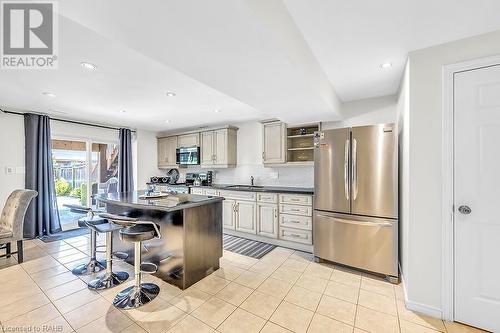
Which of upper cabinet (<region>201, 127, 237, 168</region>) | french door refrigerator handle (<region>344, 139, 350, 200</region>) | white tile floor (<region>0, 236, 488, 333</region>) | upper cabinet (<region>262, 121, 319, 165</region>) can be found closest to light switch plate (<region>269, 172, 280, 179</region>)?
upper cabinet (<region>262, 121, 319, 165</region>)

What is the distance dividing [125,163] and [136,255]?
3868 mm

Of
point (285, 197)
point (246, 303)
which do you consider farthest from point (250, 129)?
point (246, 303)

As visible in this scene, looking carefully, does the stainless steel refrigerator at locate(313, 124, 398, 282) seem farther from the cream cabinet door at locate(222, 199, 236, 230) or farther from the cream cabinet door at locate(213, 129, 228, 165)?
the cream cabinet door at locate(213, 129, 228, 165)

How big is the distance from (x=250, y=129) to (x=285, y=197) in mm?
1906

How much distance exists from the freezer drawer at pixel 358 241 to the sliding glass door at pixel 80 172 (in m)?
4.60

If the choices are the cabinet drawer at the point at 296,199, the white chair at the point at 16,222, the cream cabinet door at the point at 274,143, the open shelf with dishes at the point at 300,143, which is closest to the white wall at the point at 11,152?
the white chair at the point at 16,222

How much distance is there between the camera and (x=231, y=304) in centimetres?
212

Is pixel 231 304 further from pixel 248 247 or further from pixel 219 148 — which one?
pixel 219 148

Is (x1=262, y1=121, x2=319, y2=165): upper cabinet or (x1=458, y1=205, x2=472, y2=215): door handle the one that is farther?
(x1=262, y1=121, x2=319, y2=165): upper cabinet

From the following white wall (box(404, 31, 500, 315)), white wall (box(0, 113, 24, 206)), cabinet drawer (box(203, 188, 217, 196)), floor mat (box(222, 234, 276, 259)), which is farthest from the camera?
cabinet drawer (box(203, 188, 217, 196))

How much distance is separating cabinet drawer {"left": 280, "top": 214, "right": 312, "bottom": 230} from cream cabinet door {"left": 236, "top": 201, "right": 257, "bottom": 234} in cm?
57

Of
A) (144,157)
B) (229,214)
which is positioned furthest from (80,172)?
(229,214)

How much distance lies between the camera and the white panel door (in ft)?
5.70

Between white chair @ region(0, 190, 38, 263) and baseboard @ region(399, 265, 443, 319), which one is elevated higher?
white chair @ region(0, 190, 38, 263)
